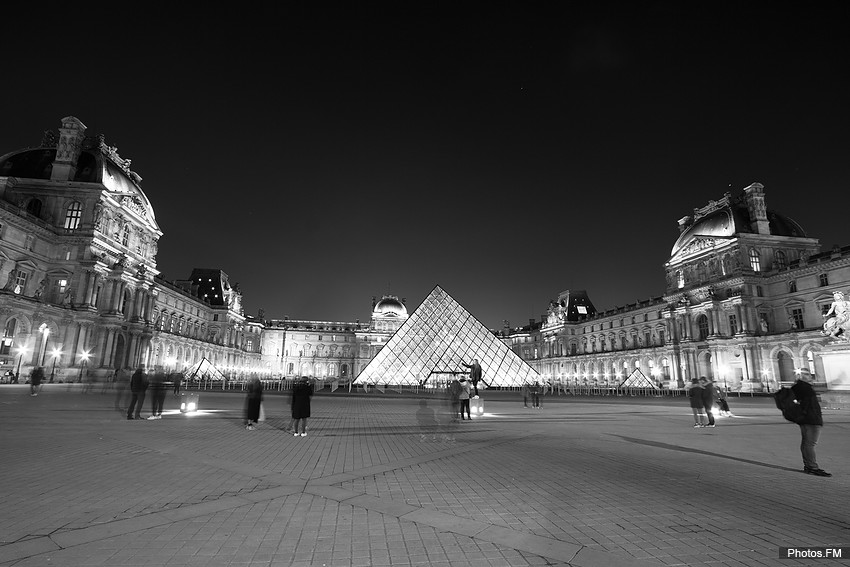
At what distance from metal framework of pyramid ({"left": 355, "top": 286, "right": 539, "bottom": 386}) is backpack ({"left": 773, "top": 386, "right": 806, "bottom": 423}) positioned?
1038 inches

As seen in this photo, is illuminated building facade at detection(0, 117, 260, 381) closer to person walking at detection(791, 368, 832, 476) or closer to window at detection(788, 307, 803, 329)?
person walking at detection(791, 368, 832, 476)

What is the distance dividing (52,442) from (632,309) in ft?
191

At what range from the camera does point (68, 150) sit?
114ft

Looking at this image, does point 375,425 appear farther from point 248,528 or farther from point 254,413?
point 248,528

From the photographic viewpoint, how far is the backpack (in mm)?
6031

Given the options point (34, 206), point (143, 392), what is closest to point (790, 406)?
point (143, 392)

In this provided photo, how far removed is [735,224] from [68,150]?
58.0 meters

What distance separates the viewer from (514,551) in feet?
10.2

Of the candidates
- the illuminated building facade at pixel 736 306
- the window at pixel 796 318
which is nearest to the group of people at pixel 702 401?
the illuminated building facade at pixel 736 306

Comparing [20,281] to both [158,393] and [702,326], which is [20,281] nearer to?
[158,393]

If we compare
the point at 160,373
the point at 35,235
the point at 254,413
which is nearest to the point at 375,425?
the point at 254,413

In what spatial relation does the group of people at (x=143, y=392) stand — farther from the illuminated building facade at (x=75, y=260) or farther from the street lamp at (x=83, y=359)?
the street lamp at (x=83, y=359)

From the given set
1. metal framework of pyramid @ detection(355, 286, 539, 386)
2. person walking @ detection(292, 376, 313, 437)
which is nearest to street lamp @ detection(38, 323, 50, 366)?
metal framework of pyramid @ detection(355, 286, 539, 386)

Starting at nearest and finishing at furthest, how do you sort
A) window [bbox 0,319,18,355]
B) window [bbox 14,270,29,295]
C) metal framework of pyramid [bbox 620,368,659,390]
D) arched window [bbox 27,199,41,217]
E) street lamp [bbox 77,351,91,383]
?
1. window [bbox 0,319,18,355]
2. window [bbox 14,270,29,295]
3. street lamp [bbox 77,351,91,383]
4. arched window [bbox 27,199,41,217]
5. metal framework of pyramid [bbox 620,368,659,390]
